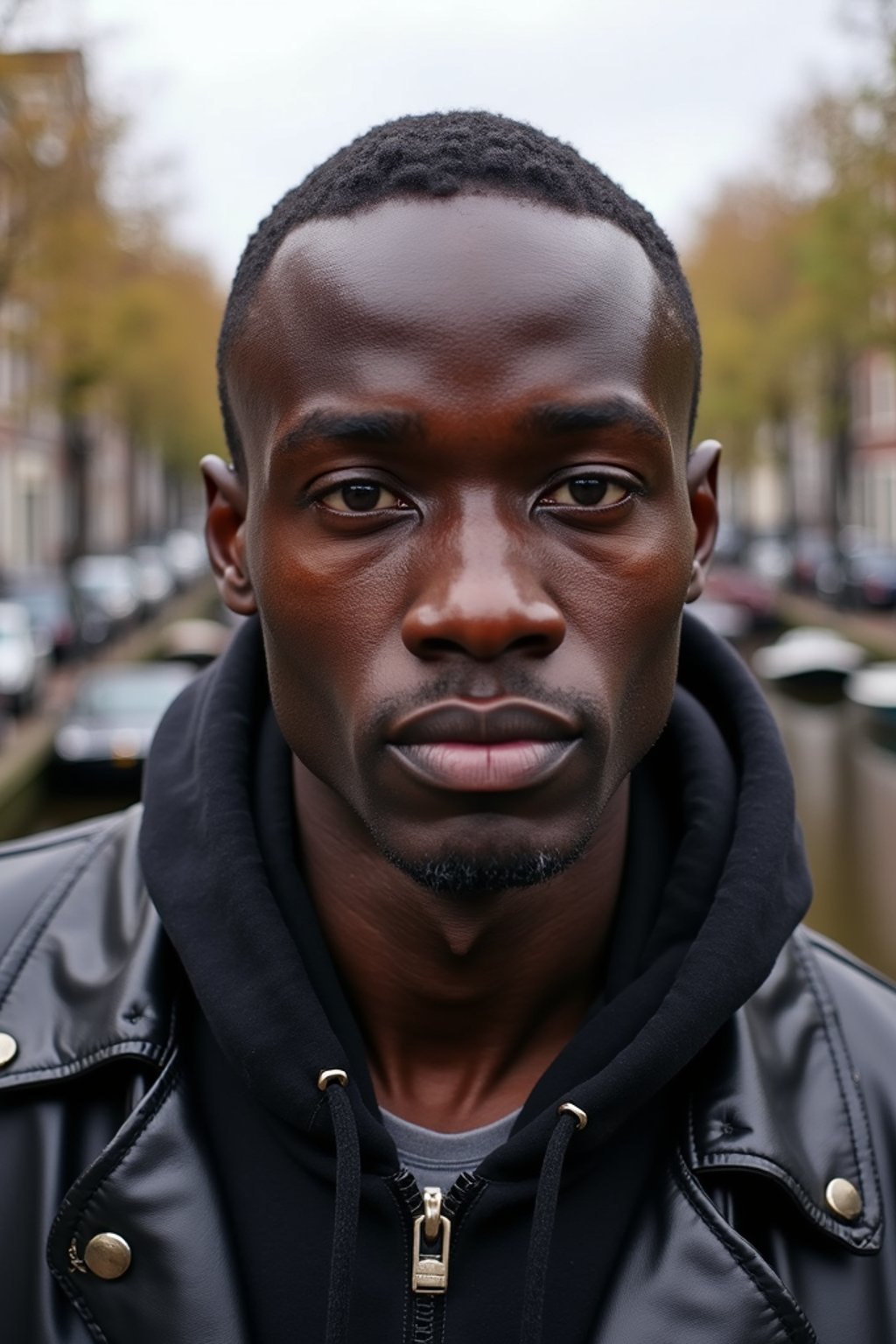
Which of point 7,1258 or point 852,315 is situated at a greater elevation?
point 852,315

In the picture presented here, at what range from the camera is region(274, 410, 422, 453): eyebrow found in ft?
5.40

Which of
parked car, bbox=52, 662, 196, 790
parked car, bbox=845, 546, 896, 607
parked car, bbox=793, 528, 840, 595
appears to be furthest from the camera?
parked car, bbox=793, 528, 840, 595

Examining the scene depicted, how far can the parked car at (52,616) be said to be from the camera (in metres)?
22.8

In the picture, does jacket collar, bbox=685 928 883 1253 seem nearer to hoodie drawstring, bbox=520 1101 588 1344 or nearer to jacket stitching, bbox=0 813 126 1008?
hoodie drawstring, bbox=520 1101 588 1344

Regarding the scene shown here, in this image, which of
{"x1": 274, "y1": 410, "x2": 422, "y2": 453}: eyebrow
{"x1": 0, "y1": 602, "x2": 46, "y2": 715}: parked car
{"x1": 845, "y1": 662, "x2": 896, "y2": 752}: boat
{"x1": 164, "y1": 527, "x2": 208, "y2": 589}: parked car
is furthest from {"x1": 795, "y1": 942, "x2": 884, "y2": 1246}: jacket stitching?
{"x1": 164, "y1": 527, "x2": 208, "y2": 589}: parked car

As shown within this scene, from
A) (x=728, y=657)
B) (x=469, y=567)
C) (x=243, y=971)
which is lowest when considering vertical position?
(x=243, y=971)

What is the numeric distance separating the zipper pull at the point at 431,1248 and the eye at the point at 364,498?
0.86m

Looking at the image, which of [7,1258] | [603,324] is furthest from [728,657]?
[7,1258]

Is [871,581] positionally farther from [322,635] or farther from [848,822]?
[322,635]

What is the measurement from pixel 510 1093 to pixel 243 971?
1.34 ft

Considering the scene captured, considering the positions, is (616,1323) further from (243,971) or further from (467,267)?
(467,267)

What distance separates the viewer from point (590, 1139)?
177 cm

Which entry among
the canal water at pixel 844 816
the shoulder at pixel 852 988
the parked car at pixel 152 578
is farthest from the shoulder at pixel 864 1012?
the parked car at pixel 152 578

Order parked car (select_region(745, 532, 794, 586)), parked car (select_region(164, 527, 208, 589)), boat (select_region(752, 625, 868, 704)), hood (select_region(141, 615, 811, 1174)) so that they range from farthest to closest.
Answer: parked car (select_region(164, 527, 208, 589))
parked car (select_region(745, 532, 794, 586))
boat (select_region(752, 625, 868, 704))
hood (select_region(141, 615, 811, 1174))
